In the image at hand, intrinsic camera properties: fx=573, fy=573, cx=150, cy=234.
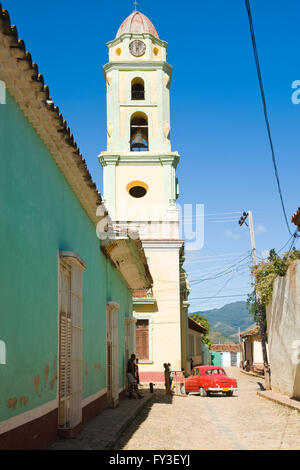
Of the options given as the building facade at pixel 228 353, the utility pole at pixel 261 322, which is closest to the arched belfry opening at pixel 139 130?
the utility pole at pixel 261 322

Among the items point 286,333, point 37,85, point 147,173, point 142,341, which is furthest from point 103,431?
point 147,173

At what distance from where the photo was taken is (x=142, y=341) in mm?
27750

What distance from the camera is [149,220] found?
28016 mm

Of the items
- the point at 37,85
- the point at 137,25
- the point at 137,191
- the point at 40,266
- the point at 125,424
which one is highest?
A: the point at 137,25

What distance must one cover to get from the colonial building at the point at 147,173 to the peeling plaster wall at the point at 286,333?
8.93 meters

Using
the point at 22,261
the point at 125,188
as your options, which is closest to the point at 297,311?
the point at 22,261

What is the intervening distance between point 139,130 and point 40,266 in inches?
904

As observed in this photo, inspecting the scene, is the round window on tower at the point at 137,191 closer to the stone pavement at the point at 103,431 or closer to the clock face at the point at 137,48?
the clock face at the point at 137,48

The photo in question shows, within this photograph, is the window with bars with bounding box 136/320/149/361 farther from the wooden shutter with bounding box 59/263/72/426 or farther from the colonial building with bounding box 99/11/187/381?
the wooden shutter with bounding box 59/263/72/426

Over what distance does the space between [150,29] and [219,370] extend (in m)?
17.7

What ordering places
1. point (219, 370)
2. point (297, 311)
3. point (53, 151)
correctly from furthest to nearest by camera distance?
point (219, 370) → point (297, 311) → point (53, 151)

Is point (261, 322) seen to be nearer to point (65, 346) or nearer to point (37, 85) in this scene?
point (65, 346)
